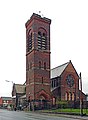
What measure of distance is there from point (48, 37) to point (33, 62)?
8.10 m

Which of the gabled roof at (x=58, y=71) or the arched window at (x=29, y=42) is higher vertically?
the arched window at (x=29, y=42)

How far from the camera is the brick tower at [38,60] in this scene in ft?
202

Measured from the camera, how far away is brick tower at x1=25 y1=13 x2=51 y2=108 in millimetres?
61594

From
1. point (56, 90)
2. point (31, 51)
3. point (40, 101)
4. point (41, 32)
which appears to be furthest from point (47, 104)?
point (41, 32)

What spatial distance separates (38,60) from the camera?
2485 inches

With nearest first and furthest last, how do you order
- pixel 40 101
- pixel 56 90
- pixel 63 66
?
pixel 40 101, pixel 56 90, pixel 63 66

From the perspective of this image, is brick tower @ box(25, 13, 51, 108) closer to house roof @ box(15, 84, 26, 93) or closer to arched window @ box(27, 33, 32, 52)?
arched window @ box(27, 33, 32, 52)

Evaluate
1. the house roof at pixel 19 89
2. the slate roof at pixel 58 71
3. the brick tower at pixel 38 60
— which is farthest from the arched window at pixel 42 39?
the house roof at pixel 19 89

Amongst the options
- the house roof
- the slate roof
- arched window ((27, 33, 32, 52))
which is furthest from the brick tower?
the house roof

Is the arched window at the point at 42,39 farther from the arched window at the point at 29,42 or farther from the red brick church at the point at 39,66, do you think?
the arched window at the point at 29,42

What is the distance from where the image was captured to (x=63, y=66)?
7562 cm

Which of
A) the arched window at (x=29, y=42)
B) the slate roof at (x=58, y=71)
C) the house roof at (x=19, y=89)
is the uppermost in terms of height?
the arched window at (x=29, y=42)

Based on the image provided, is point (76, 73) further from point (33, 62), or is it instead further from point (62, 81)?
point (33, 62)

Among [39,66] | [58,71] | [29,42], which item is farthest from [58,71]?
[29,42]
